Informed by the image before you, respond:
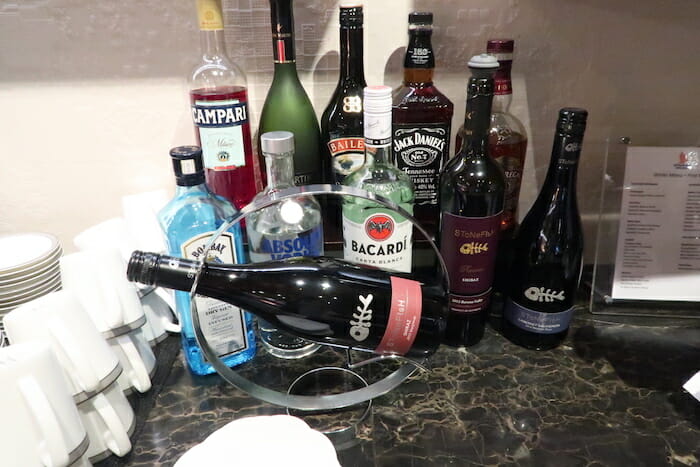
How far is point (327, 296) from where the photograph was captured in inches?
24.0

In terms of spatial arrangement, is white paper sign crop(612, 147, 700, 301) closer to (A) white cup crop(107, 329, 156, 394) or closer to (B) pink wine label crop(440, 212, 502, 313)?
(B) pink wine label crop(440, 212, 502, 313)

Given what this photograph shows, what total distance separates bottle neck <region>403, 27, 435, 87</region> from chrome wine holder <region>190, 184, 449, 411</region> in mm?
218

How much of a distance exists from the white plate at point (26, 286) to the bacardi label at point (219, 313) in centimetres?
21

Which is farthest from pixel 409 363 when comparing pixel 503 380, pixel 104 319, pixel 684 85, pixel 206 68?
pixel 684 85

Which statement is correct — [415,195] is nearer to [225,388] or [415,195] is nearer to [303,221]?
[303,221]

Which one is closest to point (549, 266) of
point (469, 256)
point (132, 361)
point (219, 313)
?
point (469, 256)

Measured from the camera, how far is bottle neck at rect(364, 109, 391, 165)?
597mm

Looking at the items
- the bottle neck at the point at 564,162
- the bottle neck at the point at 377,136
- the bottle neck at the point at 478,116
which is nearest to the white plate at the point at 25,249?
the bottle neck at the point at 377,136

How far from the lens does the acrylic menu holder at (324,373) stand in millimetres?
574

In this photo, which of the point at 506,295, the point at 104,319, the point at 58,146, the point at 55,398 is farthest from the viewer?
the point at 58,146

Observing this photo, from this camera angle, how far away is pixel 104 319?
0.60 meters

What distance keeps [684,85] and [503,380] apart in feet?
1.80

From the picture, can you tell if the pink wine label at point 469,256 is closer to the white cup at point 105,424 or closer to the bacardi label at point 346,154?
the bacardi label at point 346,154

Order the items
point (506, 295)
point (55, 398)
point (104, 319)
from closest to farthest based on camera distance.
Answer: point (55, 398), point (104, 319), point (506, 295)
